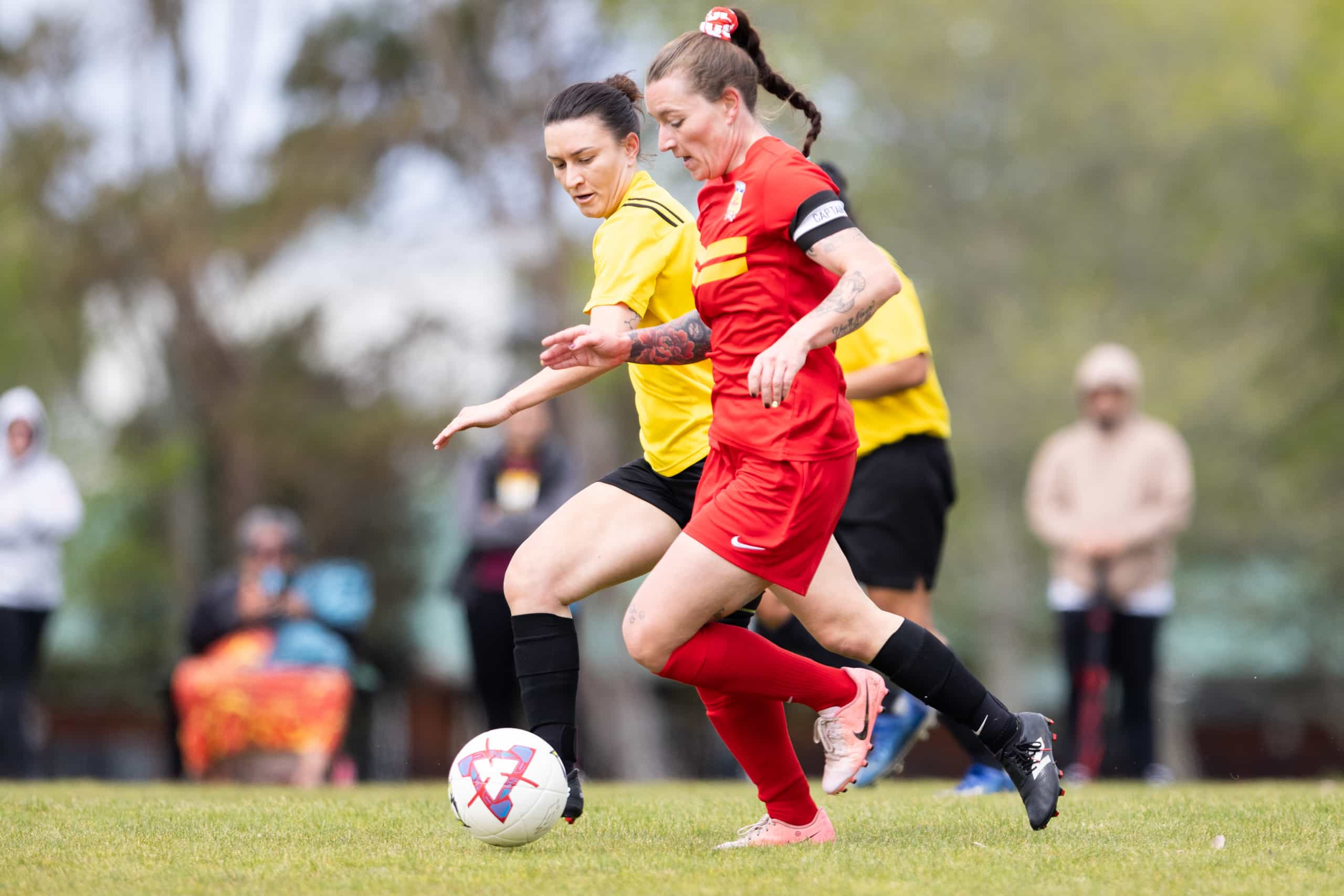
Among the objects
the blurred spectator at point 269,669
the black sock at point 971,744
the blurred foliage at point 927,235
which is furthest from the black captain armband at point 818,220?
the blurred foliage at point 927,235

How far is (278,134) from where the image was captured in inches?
845

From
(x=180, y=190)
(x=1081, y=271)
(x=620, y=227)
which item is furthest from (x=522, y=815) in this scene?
(x=1081, y=271)

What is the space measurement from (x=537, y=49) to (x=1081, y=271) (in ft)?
32.3

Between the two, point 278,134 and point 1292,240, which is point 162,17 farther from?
point 1292,240

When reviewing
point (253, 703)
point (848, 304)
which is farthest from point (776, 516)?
point (253, 703)

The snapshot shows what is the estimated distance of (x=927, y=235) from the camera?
1022 inches

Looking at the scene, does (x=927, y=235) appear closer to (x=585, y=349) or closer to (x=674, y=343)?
(x=674, y=343)

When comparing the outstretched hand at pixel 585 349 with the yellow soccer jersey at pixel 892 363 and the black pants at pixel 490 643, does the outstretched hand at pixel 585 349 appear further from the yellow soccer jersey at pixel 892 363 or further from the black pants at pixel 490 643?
the black pants at pixel 490 643

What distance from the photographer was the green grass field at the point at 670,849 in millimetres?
3738

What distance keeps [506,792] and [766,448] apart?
119 cm

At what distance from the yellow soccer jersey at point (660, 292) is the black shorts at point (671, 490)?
29 mm

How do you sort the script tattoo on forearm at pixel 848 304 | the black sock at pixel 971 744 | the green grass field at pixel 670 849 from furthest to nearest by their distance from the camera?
the black sock at pixel 971 744 < the script tattoo on forearm at pixel 848 304 < the green grass field at pixel 670 849

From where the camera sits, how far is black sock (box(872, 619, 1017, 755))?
14.5 feet

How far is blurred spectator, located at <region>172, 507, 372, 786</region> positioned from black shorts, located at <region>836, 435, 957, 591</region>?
5.12 m
